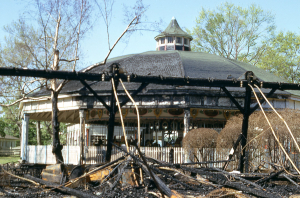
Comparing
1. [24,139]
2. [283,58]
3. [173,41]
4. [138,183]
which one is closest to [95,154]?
[24,139]

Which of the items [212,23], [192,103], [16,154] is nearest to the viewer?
[192,103]

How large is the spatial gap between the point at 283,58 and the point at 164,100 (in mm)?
29100

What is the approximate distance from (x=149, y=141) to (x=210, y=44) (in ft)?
83.2

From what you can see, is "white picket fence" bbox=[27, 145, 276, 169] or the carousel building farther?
the carousel building

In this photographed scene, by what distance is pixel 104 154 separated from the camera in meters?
20.1

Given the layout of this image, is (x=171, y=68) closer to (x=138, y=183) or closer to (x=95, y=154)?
(x=95, y=154)

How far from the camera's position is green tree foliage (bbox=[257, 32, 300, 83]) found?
45.3m

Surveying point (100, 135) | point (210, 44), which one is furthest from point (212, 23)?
point (100, 135)

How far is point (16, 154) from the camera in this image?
184 feet

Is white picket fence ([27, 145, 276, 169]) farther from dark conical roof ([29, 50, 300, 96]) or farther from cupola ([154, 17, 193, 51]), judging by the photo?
cupola ([154, 17, 193, 51])

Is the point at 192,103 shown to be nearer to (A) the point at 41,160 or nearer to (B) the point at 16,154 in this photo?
(A) the point at 41,160

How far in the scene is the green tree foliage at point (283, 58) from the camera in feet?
149

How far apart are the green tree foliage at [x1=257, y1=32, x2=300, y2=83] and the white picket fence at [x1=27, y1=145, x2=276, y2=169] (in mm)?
29213

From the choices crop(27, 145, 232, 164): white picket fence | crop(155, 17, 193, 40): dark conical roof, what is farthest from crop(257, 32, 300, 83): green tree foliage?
crop(27, 145, 232, 164): white picket fence
